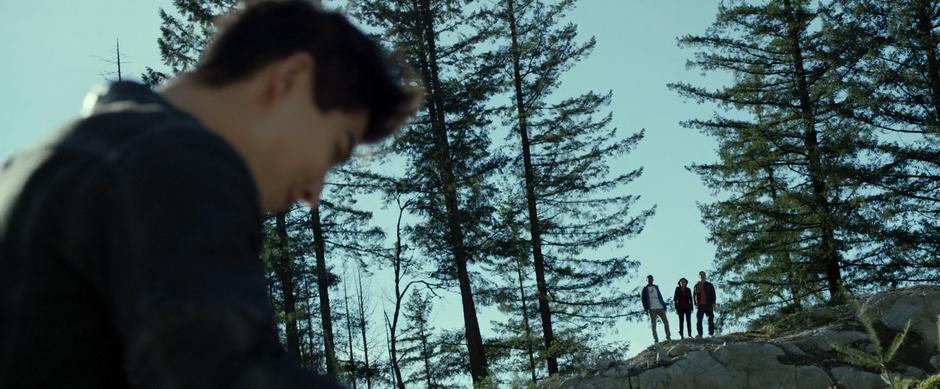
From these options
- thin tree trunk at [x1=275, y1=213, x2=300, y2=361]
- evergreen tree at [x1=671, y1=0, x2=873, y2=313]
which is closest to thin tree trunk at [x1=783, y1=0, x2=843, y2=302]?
evergreen tree at [x1=671, y1=0, x2=873, y2=313]

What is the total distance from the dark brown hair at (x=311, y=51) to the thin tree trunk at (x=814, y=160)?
27.7 m

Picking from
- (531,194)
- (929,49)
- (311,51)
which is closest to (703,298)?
(531,194)

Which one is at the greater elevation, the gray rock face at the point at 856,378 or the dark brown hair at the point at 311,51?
the gray rock face at the point at 856,378

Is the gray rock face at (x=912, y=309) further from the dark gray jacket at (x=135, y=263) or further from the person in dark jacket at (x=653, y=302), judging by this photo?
the dark gray jacket at (x=135, y=263)

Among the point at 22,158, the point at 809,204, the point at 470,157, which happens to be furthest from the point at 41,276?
the point at 809,204

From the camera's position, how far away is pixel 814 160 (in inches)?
1105

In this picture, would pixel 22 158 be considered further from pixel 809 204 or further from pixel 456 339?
pixel 456 339

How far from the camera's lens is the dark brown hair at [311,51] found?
1.20 m

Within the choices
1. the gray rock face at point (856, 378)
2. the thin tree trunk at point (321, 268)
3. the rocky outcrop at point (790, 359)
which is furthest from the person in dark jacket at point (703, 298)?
the thin tree trunk at point (321, 268)

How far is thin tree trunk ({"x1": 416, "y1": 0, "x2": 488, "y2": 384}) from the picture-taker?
25.8 metres

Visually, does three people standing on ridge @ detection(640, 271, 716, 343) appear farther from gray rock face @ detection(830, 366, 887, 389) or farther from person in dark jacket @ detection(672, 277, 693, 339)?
gray rock face @ detection(830, 366, 887, 389)

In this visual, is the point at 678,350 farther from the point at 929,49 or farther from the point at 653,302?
the point at 929,49

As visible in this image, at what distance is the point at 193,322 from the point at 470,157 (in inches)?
1072

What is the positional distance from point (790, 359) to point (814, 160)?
1168 centimetres
